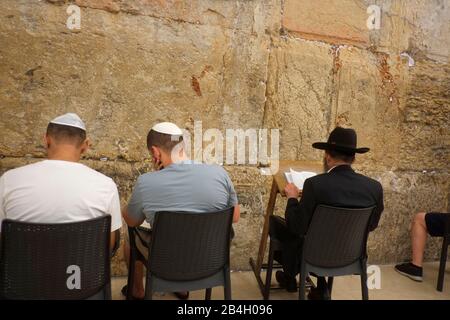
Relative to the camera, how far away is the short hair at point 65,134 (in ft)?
6.85

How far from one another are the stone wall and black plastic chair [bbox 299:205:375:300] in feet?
4.17

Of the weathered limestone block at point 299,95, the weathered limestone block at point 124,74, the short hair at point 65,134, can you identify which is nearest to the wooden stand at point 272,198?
the weathered limestone block at point 299,95

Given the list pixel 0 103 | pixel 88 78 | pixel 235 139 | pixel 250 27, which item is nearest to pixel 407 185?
pixel 235 139

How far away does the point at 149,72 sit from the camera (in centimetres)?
333

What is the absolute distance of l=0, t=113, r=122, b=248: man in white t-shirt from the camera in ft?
5.83

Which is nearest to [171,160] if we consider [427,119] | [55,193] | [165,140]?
[165,140]

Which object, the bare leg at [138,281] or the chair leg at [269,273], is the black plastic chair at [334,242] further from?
the bare leg at [138,281]

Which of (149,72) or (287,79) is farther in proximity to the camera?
(287,79)

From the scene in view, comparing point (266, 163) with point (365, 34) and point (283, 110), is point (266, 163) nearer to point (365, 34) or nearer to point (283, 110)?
point (283, 110)

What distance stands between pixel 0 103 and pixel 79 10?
3.05 feet

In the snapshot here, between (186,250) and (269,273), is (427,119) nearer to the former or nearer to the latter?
(269,273)

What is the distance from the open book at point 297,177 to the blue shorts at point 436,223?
1429 millimetres

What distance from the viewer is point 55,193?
1.79 m

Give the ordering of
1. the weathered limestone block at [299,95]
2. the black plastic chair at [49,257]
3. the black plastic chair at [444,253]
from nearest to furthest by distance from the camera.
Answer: the black plastic chair at [49,257], the black plastic chair at [444,253], the weathered limestone block at [299,95]
